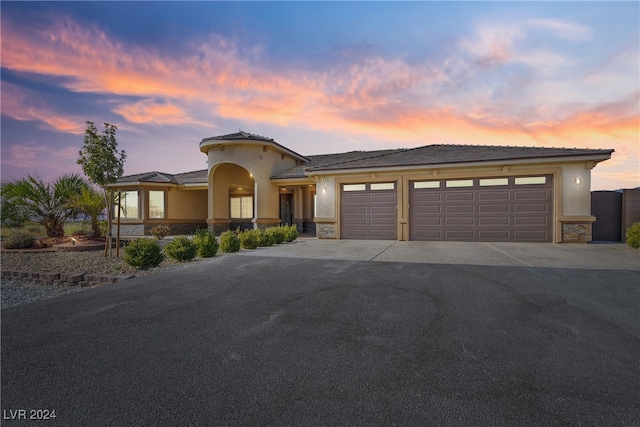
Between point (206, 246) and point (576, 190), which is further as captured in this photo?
point (576, 190)

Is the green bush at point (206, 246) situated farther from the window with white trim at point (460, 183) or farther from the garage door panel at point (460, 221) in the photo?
the window with white trim at point (460, 183)

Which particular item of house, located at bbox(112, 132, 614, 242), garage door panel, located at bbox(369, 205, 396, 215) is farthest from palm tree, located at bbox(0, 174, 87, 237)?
garage door panel, located at bbox(369, 205, 396, 215)

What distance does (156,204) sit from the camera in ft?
60.6

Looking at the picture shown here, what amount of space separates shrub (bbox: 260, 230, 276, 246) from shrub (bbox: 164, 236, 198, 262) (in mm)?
3124

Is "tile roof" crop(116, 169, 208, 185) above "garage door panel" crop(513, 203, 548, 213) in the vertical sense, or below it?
above

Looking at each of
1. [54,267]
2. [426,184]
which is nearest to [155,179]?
[54,267]

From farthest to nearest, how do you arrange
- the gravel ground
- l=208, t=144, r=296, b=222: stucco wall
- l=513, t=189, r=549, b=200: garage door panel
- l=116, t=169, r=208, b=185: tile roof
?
1. l=116, t=169, r=208, b=185: tile roof
2. l=208, t=144, r=296, b=222: stucco wall
3. l=513, t=189, r=549, b=200: garage door panel
4. the gravel ground

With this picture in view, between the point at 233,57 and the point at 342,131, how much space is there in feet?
24.6

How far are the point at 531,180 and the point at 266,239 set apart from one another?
11478 mm

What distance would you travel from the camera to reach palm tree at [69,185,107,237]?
436 inches

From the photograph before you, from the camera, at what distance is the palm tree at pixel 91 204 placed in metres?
11.1

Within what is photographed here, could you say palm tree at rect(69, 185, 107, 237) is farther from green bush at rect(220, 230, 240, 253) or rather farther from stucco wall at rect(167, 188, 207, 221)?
stucco wall at rect(167, 188, 207, 221)

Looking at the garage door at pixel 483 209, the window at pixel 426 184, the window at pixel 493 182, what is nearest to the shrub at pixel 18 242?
the garage door at pixel 483 209

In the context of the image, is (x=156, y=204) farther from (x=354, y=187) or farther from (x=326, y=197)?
(x=354, y=187)
